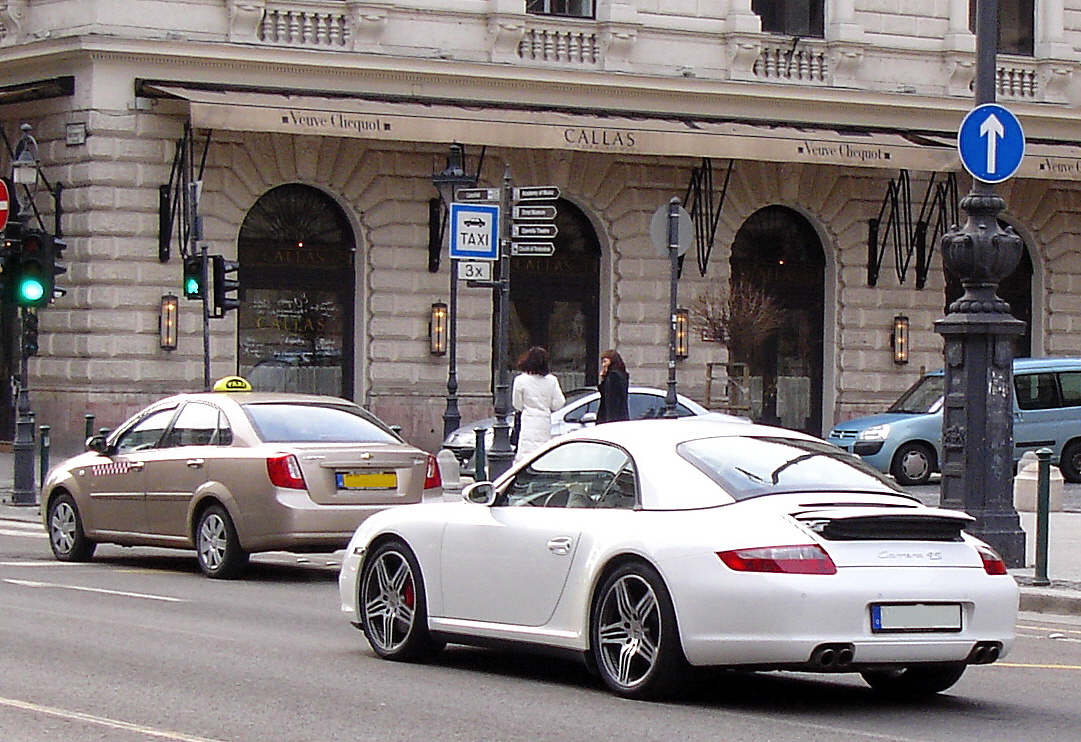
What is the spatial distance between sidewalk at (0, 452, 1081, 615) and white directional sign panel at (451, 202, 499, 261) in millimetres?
3763

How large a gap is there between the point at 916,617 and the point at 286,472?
7613 mm

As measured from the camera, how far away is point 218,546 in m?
16.4

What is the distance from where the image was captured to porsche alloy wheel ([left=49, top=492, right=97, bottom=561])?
17984 mm

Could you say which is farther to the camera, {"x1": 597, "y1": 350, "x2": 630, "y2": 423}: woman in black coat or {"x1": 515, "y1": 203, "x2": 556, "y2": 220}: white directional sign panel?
{"x1": 515, "y1": 203, "x2": 556, "y2": 220}: white directional sign panel

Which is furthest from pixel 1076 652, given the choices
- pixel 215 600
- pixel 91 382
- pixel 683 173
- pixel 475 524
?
pixel 683 173

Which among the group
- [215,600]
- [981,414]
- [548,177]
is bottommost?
[215,600]

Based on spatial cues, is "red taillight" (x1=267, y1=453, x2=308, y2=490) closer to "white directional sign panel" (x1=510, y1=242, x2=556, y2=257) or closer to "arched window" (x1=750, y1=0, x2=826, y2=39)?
"white directional sign panel" (x1=510, y1=242, x2=556, y2=257)

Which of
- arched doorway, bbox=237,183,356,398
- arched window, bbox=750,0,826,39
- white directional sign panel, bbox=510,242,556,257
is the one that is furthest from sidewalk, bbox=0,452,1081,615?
arched window, bbox=750,0,826,39

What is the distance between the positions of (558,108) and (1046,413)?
9323mm

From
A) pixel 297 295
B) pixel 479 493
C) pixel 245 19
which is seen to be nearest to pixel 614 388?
pixel 479 493

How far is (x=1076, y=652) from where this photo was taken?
40.4 ft

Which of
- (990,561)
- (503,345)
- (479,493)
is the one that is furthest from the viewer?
(503,345)

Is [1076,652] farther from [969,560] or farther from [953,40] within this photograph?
[953,40]

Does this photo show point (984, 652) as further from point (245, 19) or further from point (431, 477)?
point (245, 19)
